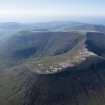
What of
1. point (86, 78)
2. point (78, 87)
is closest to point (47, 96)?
point (78, 87)

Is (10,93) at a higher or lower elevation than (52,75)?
lower

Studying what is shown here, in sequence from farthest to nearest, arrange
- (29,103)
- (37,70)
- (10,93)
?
(37,70)
(10,93)
(29,103)

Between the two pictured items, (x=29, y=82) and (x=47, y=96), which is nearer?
(x=47, y=96)

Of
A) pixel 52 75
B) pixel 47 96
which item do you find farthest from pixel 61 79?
pixel 47 96

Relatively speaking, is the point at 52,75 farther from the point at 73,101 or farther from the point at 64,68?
the point at 73,101

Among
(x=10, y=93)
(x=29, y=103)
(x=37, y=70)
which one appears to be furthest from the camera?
(x=37, y=70)

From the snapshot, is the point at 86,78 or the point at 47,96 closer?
the point at 47,96

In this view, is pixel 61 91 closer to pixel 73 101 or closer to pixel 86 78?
pixel 73 101

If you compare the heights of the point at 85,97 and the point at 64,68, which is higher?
the point at 64,68
